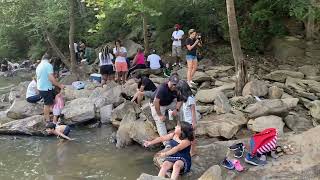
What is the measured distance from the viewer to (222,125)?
9.99 m

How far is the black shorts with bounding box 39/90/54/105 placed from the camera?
12.4m

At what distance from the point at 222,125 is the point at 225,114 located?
0.70 metres

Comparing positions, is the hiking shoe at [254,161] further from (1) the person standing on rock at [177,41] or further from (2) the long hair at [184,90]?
(1) the person standing on rock at [177,41]

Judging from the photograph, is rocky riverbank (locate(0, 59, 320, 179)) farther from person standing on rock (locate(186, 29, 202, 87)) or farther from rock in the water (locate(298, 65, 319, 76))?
person standing on rock (locate(186, 29, 202, 87))

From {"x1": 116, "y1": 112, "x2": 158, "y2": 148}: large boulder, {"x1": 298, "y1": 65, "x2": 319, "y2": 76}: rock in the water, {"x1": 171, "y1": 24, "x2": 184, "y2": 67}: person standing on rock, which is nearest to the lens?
{"x1": 116, "y1": 112, "x2": 158, "y2": 148}: large boulder

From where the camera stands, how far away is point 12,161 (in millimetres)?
10383

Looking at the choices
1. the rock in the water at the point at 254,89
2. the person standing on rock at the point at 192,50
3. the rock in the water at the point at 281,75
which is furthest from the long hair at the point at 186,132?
the rock in the water at the point at 281,75

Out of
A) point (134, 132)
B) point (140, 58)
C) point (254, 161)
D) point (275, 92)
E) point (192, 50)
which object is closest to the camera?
point (254, 161)

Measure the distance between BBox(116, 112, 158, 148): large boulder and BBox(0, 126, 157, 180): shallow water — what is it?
0.63 feet

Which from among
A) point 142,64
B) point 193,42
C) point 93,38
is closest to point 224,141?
point 193,42

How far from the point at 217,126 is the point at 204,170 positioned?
183 cm

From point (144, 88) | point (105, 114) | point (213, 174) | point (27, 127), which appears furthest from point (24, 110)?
point (213, 174)

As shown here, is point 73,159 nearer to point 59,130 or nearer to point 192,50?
point 59,130

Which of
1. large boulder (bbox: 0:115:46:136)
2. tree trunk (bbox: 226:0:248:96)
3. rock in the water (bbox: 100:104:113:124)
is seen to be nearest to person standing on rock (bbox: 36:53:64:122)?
large boulder (bbox: 0:115:46:136)
